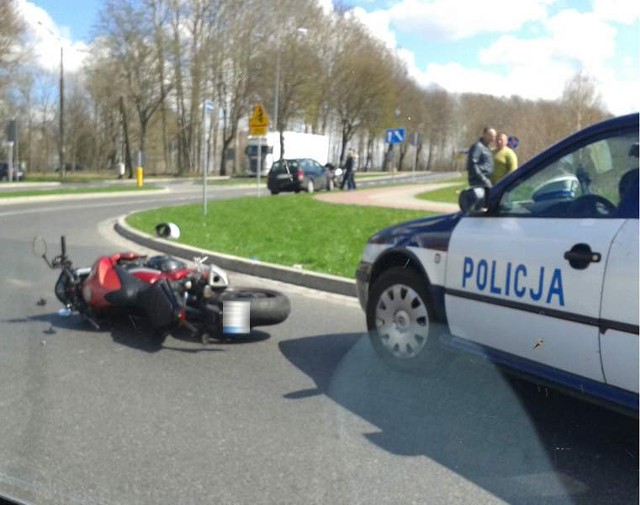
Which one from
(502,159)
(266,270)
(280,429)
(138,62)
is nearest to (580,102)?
(502,159)

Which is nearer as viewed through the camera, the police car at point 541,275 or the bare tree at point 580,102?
the police car at point 541,275

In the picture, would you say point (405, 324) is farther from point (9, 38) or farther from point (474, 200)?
point (9, 38)

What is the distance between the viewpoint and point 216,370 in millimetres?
5438

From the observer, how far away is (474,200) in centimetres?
472

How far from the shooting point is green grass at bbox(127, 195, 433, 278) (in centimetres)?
1073

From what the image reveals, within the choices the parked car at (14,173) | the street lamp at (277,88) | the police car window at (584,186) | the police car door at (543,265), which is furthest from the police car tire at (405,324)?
the parked car at (14,173)

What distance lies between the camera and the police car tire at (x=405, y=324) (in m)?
5.08

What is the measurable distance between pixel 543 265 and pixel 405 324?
140 cm

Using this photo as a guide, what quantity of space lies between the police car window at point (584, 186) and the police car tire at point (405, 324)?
86 centimetres

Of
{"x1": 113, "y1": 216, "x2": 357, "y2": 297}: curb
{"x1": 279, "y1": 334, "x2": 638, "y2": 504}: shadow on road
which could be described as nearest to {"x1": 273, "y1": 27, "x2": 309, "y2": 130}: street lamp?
{"x1": 113, "y1": 216, "x2": 357, "y2": 297}: curb

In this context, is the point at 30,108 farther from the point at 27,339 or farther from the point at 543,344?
the point at 543,344

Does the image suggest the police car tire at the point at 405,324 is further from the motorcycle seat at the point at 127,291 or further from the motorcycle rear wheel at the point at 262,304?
the motorcycle seat at the point at 127,291

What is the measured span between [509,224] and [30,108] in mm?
40231

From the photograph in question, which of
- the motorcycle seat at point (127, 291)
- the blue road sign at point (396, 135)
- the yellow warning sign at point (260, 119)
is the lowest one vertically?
the motorcycle seat at point (127, 291)
